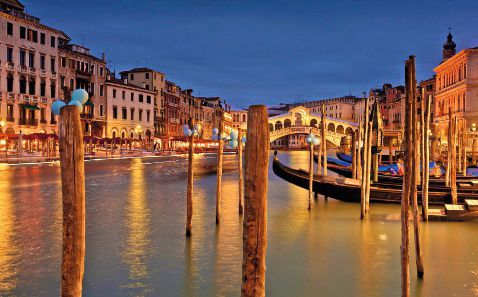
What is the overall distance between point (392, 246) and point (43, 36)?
88.9 ft

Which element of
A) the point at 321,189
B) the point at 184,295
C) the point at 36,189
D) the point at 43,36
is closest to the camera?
the point at 184,295

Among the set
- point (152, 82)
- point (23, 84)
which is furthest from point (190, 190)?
point (152, 82)

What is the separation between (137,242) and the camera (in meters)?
7.32

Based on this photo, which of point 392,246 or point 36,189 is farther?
point 36,189

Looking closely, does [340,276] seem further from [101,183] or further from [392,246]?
[101,183]

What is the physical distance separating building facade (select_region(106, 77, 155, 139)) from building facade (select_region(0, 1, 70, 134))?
6.21 meters

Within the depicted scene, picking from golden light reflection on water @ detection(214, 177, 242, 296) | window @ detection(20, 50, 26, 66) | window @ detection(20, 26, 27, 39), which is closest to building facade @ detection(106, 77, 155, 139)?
window @ detection(20, 50, 26, 66)

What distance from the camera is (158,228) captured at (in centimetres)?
838

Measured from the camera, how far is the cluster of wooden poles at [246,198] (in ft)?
10.1

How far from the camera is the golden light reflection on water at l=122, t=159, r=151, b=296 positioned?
5516 millimetres

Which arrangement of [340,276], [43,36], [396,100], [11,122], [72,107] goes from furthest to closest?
[396,100] → [43,36] → [11,122] → [340,276] → [72,107]

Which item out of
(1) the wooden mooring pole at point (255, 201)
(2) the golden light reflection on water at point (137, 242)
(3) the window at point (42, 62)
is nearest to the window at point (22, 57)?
(3) the window at point (42, 62)

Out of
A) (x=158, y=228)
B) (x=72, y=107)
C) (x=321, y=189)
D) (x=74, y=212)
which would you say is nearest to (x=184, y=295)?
(x=74, y=212)

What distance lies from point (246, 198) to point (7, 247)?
4904 millimetres
